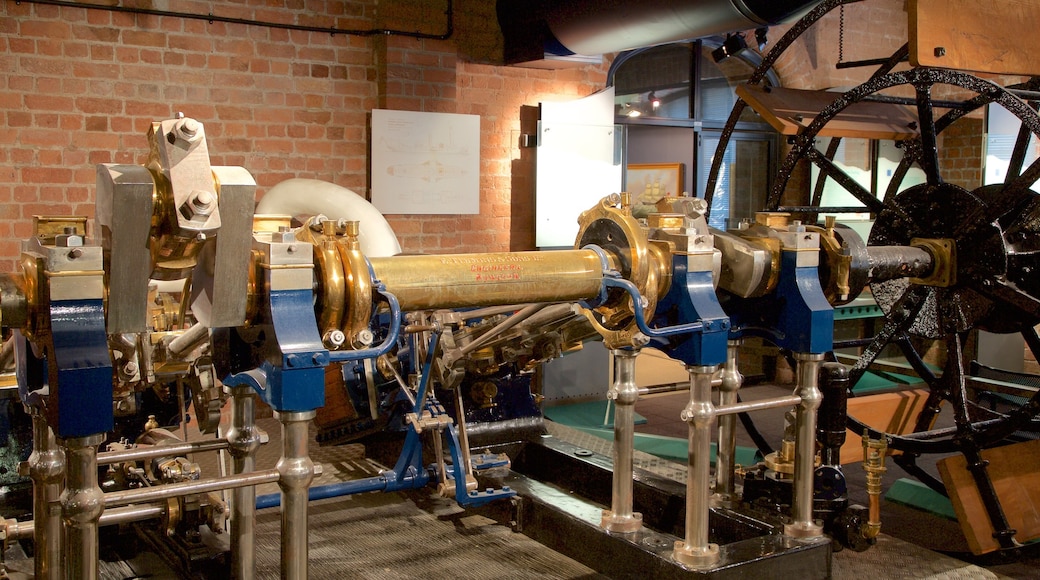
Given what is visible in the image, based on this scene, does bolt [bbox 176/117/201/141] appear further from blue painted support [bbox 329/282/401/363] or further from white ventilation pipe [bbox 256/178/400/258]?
white ventilation pipe [bbox 256/178/400/258]

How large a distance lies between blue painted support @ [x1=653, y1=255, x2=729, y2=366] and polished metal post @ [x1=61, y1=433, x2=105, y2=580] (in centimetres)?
136

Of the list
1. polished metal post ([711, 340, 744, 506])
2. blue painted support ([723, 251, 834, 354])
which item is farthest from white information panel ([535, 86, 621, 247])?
blue painted support ([723, 251, 834, 354])

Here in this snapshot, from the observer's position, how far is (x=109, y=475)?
2975 mm

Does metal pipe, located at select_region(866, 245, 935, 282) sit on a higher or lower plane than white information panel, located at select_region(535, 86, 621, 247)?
lower

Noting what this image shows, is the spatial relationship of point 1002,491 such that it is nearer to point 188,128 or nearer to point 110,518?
point 110,518

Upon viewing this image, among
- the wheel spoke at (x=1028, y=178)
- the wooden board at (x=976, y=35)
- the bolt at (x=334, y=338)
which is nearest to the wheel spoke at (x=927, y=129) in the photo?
the wooden board at (x=976, y=35)

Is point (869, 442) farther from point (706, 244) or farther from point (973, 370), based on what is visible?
point (973, 370)

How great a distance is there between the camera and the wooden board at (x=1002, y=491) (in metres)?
3.54

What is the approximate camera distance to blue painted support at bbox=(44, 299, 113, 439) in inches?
63.1

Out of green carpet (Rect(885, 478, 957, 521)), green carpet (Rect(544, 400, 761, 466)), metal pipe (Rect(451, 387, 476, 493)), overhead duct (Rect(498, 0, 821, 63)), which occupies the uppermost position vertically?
overhead duct (Rect(498, 0, 821, 63))

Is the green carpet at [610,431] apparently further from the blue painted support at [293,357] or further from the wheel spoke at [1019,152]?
the blue painted support at [293,357]

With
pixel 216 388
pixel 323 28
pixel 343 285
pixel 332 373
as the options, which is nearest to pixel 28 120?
pixel 323 28

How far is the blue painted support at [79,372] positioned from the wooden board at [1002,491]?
10.0 feet

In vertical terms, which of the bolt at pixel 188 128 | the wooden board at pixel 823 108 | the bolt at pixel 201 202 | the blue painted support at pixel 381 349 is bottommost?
the blue painted support at pixel 381 349
